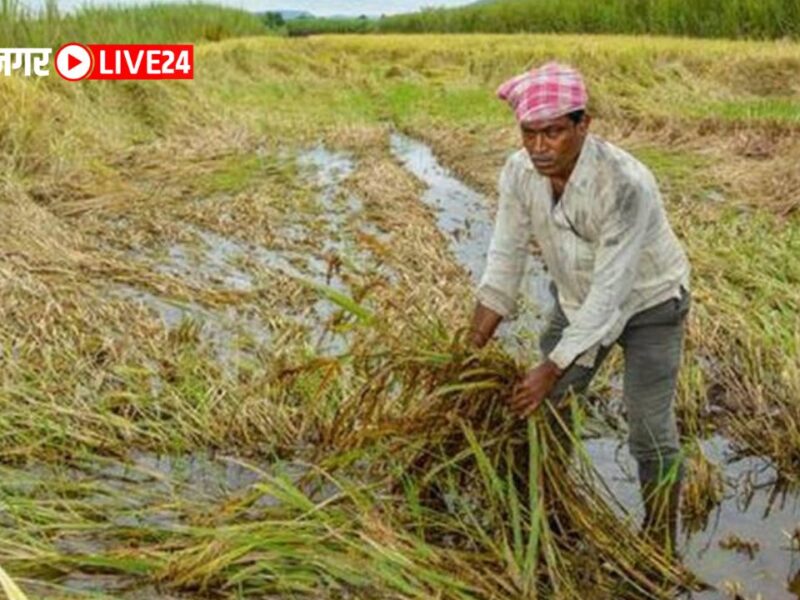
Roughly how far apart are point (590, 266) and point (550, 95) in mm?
518

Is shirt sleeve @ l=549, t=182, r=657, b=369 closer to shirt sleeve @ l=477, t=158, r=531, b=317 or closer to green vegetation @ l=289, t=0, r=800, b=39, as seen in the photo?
shirt sleeve @ l=477, t=158, r=531, b=317

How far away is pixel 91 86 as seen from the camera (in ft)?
40.9

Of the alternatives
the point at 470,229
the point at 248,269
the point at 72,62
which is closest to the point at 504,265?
the point at 248,269

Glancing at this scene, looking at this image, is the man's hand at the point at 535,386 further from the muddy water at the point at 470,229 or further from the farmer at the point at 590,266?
the muddy water at the point at 470,229

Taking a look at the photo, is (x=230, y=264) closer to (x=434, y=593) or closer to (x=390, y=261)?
(x=390, y=261)

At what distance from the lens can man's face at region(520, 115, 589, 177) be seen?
2736 mm

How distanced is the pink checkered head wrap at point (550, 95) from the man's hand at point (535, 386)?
0.66 m

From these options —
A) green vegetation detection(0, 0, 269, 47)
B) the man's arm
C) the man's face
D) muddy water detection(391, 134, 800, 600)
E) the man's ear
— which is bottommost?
muddy water detection(391, 134, 800, 600)

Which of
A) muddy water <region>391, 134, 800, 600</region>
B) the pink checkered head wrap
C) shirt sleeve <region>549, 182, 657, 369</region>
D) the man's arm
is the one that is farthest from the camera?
muddy water <region>391, 134, 800, 600</region>

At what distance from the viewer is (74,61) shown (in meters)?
12.8

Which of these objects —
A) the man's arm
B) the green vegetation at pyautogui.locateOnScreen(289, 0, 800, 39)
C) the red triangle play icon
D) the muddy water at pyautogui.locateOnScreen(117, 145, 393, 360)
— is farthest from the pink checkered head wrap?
the green vegetation at pyautogui.locateOnScreen(289, 0, 800, 39)

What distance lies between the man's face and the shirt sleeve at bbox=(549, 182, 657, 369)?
164 mm

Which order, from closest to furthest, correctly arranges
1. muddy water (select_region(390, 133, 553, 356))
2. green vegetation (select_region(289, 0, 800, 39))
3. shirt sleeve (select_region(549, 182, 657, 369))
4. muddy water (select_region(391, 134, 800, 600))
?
1. shirt sleeve (select_region(549, 182, 657, 369))
2. muddy water (select_region(391, 134, 800, 600))
3. muddy water (select_region(390, 133, 553, 356))
4. green vegetation (select_region(289, 0, 800, 39))

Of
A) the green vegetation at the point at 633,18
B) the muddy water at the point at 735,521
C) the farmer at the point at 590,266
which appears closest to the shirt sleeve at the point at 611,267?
the farmer at the point at 590,266
